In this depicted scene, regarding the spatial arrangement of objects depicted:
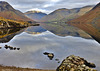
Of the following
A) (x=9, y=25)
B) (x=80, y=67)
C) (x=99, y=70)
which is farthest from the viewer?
(x=9, y=25)

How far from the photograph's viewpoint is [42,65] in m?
24.3

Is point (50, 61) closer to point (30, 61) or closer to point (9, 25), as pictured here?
point (30, 61)

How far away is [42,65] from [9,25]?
129059 millimetres

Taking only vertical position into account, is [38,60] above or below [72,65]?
below

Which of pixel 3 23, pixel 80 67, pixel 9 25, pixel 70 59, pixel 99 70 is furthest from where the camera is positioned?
pixel 9 25

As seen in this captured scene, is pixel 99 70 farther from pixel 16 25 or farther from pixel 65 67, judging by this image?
pixel 16 25

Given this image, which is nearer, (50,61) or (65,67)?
(65,67)

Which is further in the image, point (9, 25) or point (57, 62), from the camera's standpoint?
point (9, 25)

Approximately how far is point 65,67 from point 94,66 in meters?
10.2

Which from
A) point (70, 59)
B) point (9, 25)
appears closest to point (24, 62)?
point (70, 59)

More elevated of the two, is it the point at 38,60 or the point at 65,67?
the point at 65,67

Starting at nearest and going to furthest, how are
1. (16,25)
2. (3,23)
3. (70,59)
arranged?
(70,59) → (3,23) → (16,25)

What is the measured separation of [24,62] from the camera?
25891 mm

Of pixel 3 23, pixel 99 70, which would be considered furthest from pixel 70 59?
pixel 3 23
